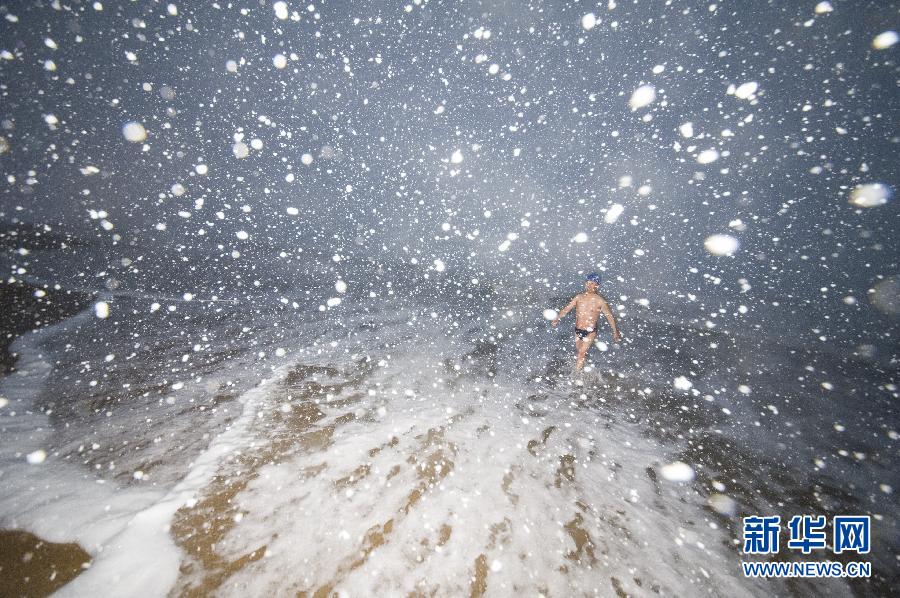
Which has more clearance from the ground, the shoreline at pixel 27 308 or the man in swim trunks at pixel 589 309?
the man in swim trunks at pixel 589 309

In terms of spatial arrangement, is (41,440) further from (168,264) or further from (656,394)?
(168,264)

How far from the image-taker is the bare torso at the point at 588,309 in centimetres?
643

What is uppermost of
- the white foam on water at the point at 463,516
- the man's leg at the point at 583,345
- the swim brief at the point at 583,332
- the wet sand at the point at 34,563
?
the swim brief at the point at 583,332

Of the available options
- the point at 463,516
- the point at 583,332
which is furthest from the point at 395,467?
the point at 583,332

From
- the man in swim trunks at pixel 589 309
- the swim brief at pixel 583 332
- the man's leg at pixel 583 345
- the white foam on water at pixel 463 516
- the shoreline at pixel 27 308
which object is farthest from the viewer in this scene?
the man's leg at pixel 583 345

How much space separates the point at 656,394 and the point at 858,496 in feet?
9.26

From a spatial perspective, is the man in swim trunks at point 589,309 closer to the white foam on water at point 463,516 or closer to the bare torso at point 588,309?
the bare torso at point 588,309

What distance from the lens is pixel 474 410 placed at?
4852 mm

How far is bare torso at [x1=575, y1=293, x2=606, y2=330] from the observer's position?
253 inches

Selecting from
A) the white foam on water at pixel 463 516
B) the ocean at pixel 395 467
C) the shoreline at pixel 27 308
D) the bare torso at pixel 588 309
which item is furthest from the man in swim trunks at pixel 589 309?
the shoreline at pixel 27 308

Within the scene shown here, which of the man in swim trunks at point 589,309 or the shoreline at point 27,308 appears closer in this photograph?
the shoreline at point 27,308

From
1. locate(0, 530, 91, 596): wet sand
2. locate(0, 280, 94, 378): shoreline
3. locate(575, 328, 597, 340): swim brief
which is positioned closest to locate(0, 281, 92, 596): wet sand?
locate(0, 530, 91, 596): wet sand

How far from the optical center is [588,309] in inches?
255

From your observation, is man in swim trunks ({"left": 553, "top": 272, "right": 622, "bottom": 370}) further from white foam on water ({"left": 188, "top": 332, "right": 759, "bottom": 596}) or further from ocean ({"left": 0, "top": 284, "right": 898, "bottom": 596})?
white foam on water ({"left": 188, "top": 332, "right": 759, "bottom": 596})
